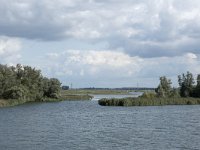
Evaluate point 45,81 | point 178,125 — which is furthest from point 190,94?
point 178,125

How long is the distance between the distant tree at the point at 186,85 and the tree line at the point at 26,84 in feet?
145

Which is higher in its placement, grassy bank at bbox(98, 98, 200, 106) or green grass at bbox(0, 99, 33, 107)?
grassy bank at bbox(98, 98, 200, 106)

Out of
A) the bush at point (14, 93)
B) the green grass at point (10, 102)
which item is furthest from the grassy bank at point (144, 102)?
the bush at point (14, 93)

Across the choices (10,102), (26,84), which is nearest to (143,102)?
(10,102)

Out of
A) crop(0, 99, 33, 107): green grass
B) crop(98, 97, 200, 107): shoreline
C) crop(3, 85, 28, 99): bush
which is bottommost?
crop(0, 99, 33, 107): green grass

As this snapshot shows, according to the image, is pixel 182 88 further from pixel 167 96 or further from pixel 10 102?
pixel 10 102

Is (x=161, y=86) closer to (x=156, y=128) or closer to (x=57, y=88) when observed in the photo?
(x=57, y=88)

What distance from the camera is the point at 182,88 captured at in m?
148

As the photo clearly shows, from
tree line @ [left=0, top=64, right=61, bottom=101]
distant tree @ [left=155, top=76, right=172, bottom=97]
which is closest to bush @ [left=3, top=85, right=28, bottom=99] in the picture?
tree line @ [left=0, top=64, right=61, bottom=101]

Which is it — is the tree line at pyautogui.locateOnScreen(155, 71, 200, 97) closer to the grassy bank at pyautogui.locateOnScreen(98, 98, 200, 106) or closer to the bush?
the grassy bank at pyautogui.locateOnScreen(98, 98, 200, 106)

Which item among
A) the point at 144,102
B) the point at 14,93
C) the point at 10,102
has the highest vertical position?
the point at 14,93

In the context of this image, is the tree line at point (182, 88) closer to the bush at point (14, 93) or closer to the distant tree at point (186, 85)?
the distant tree at point (186, 85)

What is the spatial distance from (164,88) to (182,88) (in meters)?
11.6

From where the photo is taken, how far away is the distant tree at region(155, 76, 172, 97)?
13669 centimetres
